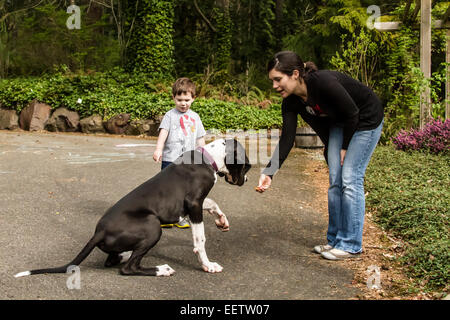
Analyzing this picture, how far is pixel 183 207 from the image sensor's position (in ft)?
12.8

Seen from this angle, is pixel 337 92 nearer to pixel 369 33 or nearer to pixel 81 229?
pixel 81 229

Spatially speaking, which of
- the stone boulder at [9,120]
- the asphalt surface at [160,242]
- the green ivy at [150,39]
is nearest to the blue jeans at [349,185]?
the asphalt surface at [160,242]

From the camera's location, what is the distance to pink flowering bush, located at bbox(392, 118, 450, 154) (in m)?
8.55

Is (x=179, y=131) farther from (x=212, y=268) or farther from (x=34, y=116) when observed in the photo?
(x=34, y=116)

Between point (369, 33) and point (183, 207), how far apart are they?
33.2ft

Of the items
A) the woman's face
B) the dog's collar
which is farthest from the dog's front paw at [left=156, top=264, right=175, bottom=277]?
the woman's face

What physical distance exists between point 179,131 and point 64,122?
30.1 ft

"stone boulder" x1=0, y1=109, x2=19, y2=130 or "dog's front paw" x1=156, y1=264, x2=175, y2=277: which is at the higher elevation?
"stone boulder" x1=0, y1=109, x2=19, y2=130

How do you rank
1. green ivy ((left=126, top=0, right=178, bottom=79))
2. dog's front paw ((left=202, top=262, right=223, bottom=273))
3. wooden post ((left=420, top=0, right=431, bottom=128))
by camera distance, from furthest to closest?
1. green ivy ((left=126, top=0, right=178, bottom=79))
2. wooden post ((left=420, top=0, right=431, bottom=128))
3. dog's front paw ((left=202, top=262, right=223, bottom=273))

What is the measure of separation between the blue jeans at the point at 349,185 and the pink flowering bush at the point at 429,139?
4.91m

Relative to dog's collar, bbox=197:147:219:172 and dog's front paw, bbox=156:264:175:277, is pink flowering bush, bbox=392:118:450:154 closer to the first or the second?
dog's collar, bbox=197:147:219:172

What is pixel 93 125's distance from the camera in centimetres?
1312

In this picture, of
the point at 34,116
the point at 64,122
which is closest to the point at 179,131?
the point at 64,122

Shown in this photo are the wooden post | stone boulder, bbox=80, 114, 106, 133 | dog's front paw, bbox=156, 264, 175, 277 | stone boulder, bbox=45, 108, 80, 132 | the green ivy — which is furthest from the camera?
the green ivy
